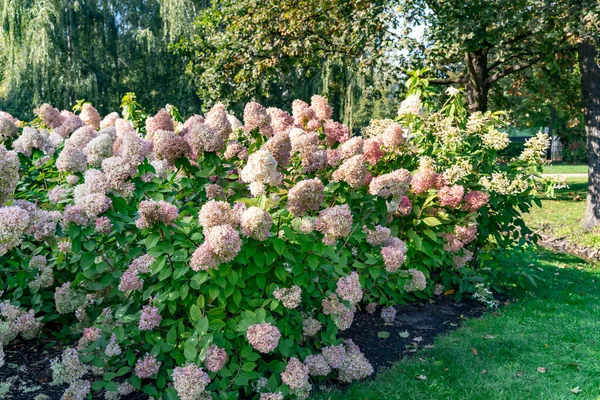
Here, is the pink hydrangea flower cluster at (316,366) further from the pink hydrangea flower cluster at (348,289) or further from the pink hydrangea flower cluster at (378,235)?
the pink hydrangea flower cluster at (378,235)

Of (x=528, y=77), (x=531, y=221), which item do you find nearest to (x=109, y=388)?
(x=531, y=221)

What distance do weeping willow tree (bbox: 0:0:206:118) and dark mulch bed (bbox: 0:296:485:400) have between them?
1496 cm

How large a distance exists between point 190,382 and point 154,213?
840 mm

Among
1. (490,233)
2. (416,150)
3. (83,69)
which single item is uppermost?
(83,69)

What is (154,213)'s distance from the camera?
2615mm

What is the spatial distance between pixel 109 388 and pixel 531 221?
396 inches

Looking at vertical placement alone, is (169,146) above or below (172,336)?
above

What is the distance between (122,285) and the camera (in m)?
2.88

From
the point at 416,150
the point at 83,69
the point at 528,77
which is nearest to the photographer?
the point at 416,150

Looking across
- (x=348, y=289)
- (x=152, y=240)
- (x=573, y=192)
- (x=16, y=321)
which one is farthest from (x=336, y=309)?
(x=573, y=192)

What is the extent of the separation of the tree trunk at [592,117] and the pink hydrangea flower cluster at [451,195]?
6.18 meters

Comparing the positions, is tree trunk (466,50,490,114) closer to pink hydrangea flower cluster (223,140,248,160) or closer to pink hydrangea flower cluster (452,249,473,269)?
pink hydrangea flower cluster (452,249,473,269)

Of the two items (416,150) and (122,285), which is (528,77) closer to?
(416,150)

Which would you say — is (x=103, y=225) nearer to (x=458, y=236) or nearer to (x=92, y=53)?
(x=458, y=236)
